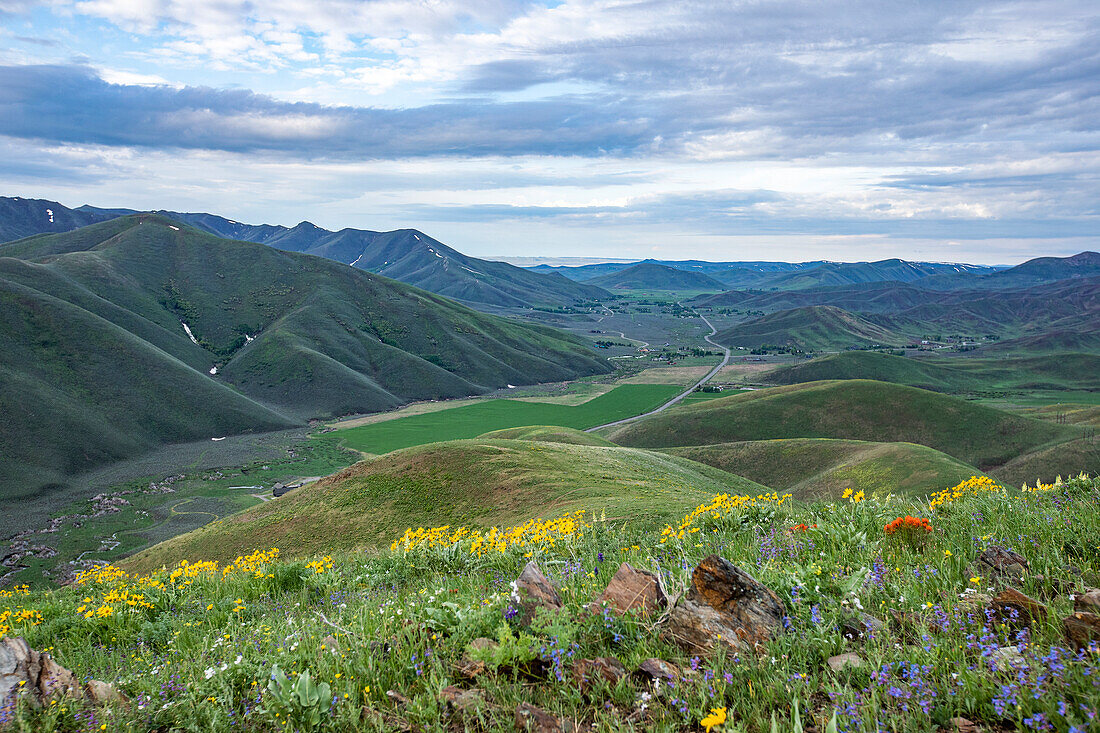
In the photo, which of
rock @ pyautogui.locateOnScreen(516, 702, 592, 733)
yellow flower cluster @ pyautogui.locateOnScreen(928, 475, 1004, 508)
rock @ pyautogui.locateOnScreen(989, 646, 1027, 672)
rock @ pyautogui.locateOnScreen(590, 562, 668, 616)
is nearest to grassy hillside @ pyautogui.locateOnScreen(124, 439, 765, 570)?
→ yellow flower cluster @ pyautogui.locateOnScreen(928, 475, 1004, 508)

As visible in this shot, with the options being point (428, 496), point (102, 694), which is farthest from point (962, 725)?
point (428, 496)

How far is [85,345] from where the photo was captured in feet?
527

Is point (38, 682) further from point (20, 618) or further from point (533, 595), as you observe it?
point (20, 618)

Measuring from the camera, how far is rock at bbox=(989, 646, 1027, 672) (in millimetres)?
4062

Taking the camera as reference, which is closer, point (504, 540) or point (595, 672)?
point (595, 672)

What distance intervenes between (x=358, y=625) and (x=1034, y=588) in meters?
7.02

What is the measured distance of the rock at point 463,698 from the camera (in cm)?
464

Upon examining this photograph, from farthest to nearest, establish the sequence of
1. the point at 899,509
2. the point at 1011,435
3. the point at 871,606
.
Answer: the point at 1011,435
the point at 899,509
the point at 871,606

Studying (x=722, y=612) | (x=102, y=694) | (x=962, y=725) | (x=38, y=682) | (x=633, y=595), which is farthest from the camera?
(x=633, y=595)

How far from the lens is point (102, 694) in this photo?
5.64 meters

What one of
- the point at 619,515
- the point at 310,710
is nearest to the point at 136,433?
the point at 619,515

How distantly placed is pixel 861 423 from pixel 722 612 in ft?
429

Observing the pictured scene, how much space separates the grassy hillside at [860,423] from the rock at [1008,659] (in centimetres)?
11518

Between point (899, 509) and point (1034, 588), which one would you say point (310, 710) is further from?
point (899, 509)
